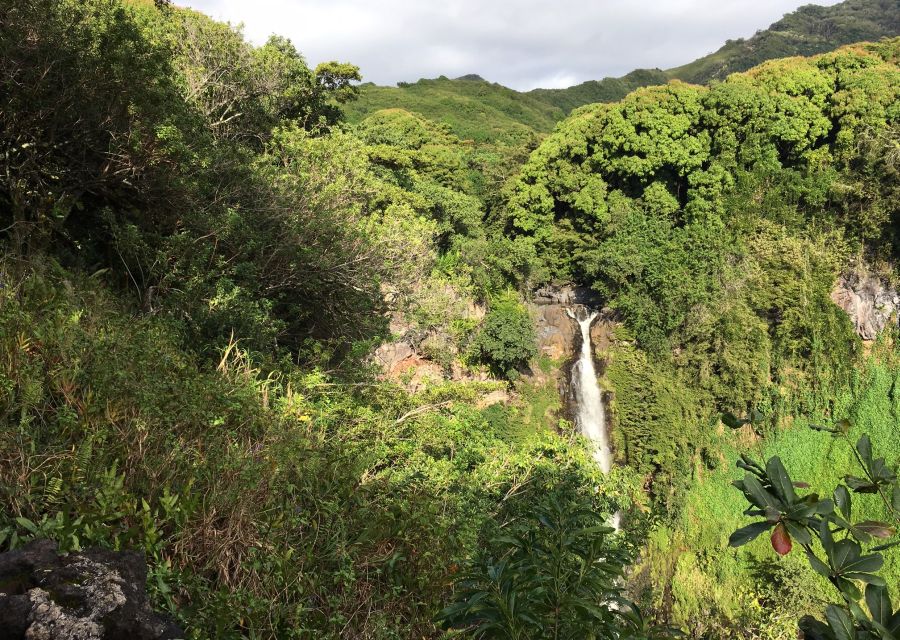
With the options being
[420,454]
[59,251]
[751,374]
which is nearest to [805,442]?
[751,374]

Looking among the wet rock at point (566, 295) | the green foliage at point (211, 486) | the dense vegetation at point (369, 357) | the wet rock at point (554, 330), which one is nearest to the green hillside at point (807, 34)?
the dense vegetation at point (369, 357)

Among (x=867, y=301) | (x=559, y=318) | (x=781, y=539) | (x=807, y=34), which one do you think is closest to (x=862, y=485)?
(x=781, y=539)

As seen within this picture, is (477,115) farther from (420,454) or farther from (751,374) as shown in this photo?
(420,454)

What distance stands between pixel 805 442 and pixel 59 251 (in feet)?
58.7

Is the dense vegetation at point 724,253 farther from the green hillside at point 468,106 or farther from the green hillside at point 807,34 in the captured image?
the green hillside at point 807,34

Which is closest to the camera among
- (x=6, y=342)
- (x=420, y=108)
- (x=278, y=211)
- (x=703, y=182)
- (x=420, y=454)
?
(x=6, y=342)

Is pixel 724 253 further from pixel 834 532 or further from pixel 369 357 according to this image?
pixel 834 532

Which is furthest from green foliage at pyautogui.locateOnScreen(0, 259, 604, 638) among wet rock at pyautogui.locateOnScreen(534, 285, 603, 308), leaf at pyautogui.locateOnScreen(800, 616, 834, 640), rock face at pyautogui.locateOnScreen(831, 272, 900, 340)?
rock face at pyautogui.locateOnScreen(831, 272, 900, 340)

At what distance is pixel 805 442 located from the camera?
1508cm

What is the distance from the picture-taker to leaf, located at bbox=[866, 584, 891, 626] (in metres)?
1.04

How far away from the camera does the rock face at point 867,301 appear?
16.0 m

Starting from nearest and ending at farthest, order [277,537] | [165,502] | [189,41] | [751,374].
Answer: [165,502] < [277,537] < [189,41] < [751,374]

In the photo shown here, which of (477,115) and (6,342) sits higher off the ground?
(477,115)

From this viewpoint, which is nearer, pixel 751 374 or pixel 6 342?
pixel 6 342
